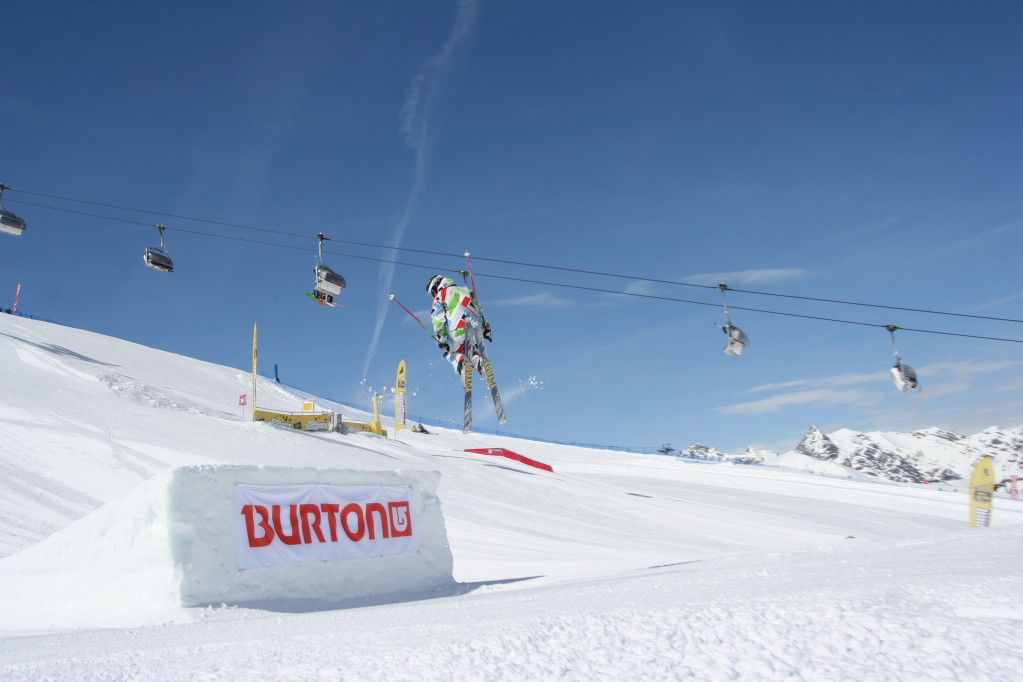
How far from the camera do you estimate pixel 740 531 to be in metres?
19.1

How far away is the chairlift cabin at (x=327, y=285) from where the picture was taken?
14594mm

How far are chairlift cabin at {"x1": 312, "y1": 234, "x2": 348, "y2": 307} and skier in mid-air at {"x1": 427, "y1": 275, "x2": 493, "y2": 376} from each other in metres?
2.58

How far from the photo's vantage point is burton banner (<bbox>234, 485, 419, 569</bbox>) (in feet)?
23.8

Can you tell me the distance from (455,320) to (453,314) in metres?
0.16

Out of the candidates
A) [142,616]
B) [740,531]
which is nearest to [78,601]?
[142,616]

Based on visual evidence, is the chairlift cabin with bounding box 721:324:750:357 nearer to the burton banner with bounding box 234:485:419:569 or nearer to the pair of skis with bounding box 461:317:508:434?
the pair of skis with bounding box 461:317:508:434

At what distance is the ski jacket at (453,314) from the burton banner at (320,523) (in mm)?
7360

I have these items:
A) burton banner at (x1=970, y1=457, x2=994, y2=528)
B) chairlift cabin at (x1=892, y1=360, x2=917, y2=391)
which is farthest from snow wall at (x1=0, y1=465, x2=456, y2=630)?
burton banner at (x1=970, y1=457, x2=994, y2=528)

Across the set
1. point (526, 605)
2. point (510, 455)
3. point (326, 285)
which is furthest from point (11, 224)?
point (510, 455)

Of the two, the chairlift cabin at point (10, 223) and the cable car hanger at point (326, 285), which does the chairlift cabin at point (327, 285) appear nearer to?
the cable car hanger at point (326, 285)

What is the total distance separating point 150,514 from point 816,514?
22.9 meters

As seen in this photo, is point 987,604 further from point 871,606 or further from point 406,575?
point 406,575

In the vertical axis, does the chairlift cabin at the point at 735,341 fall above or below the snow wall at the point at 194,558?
above

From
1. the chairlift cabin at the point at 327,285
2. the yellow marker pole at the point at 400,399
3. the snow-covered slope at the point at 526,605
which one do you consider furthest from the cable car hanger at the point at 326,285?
the yellow marker pole at the point at 400,399
